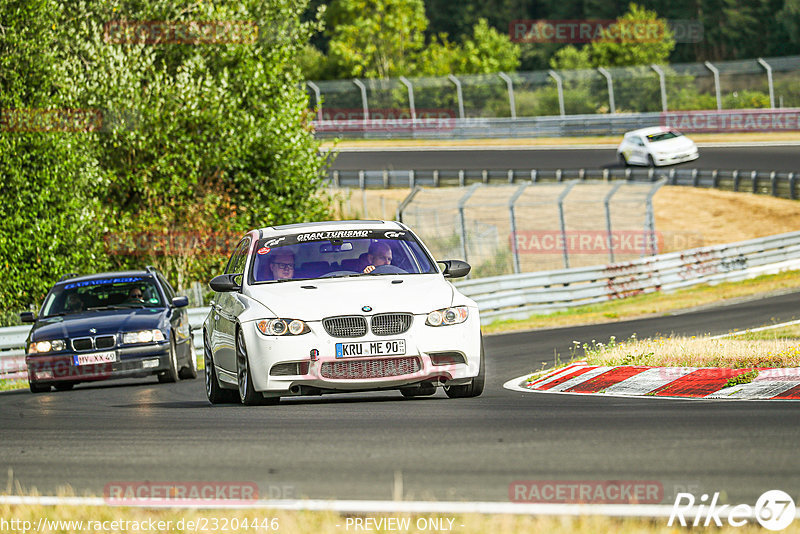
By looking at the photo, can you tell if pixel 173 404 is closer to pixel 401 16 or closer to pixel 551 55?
pixel 401 16

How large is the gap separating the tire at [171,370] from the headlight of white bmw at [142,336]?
8.6 inches

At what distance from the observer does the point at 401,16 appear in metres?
82.0

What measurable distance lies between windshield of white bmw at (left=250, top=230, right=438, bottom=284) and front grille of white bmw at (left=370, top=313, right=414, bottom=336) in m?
0.90

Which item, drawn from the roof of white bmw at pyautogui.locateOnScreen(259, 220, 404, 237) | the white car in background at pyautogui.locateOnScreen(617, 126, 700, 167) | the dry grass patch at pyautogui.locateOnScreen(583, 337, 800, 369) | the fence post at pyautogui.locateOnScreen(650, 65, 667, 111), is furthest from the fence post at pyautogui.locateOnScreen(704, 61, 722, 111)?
the roof of white bmw at pyautogui.locateOnScreen(259, 220, 404, 237)

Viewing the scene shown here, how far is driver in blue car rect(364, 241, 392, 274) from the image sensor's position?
35.4 feet

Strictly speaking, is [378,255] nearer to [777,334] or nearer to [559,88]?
[777,334]

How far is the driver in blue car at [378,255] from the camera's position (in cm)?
1078

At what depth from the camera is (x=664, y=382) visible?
10891 mm

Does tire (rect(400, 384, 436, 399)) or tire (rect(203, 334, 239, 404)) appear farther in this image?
tire (rect(203, 334, 239, 404))

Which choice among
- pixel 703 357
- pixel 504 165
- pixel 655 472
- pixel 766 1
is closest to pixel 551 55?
pixel 766 1

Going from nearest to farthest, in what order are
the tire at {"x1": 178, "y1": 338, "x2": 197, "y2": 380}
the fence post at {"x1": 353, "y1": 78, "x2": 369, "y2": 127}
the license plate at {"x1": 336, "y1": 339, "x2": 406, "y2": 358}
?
the license plate at {"x1": 336, "y1": 339, "x2": 406, "y2": 358} → the tire at {"x1": 178, "y1": 338, "x2": 197, "y2": 380} → the fence post at {"x1": 353, "y1": 78, "x2": 369, "y2": 127}

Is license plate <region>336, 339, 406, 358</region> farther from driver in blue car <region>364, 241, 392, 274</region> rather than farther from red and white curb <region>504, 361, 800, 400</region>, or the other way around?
red and white curb <region>504, 361, 800, 400</region>

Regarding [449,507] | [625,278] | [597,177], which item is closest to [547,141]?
[597,177]

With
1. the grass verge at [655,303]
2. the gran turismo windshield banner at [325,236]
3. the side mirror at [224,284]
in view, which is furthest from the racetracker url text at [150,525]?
the grass verge at [655,303]
